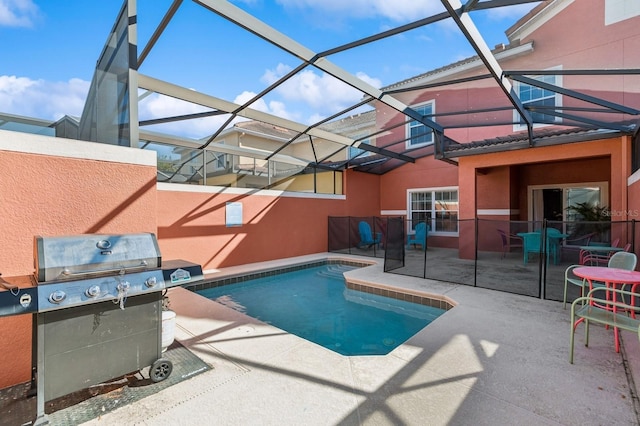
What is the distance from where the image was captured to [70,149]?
273 centimetres

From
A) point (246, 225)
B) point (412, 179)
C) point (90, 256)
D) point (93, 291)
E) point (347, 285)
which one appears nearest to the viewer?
point (93, 291)

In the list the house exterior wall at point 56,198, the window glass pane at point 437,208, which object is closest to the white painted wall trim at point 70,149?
the house exterior wall at point 56,198

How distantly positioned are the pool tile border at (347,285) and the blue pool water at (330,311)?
0.30 feet

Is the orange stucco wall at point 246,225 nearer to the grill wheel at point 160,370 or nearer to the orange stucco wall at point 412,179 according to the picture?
the orange stucco wall at point 412,179

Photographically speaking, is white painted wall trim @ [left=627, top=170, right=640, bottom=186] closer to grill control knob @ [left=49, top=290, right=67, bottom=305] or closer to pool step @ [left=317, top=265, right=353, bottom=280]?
pool step @ [left=317, top=265, right=353, bottom=280]

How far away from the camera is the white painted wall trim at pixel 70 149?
2.46 metres

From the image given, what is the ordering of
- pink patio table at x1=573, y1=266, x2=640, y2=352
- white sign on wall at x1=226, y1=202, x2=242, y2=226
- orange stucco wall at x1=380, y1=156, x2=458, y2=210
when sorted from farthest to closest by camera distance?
1. orange stucco wall at x1=380, y1=156, x2=458, y2=210
2. white sign on wall at x1=226, y1=202, x2=242, y2=226
3. pink patio table at x1=573, y1=266, x2=640, y2=352

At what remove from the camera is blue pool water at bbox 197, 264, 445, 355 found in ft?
14.1

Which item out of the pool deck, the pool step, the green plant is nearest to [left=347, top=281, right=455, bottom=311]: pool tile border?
the pool deck

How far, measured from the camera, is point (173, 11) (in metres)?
3.58

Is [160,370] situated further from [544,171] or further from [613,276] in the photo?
[544,171]

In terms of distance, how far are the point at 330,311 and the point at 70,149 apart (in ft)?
14.5

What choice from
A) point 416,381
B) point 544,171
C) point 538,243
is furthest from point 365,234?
point 416,381

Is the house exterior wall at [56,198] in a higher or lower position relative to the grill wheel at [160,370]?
higher
